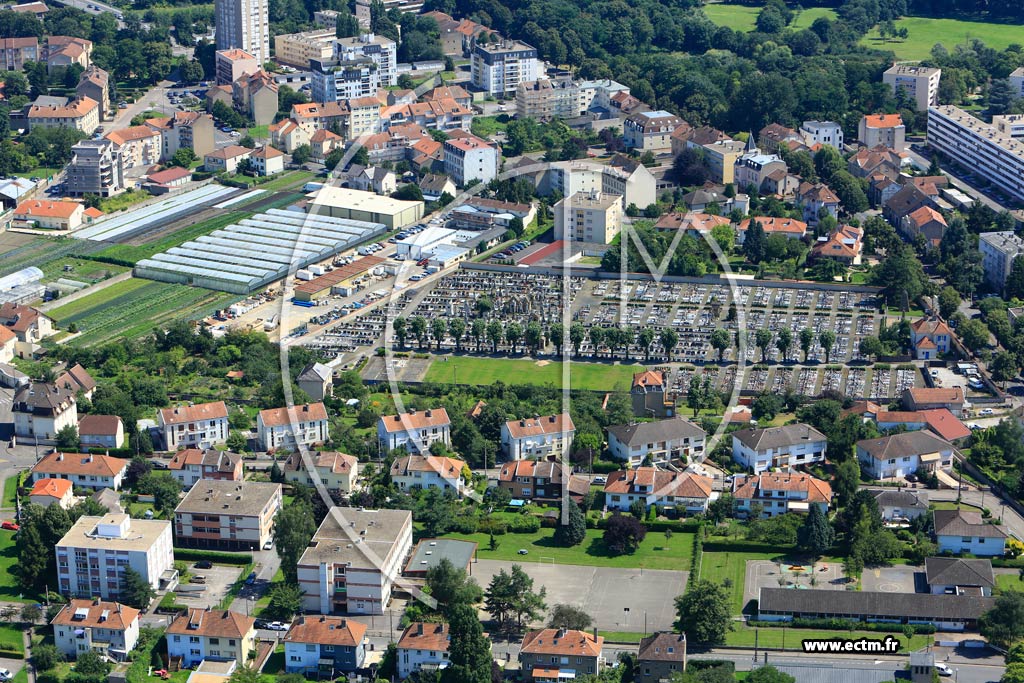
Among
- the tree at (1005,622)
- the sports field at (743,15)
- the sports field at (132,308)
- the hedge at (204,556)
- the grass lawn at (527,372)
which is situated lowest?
the sports field at (132,308)

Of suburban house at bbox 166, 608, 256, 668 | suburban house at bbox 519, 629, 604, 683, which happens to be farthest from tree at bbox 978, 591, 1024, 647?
suburban house at bbox 166, 608, 256, 668

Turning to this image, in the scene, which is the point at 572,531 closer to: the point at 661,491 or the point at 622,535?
the point at 622,535

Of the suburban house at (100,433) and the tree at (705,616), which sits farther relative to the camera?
the suburban house at (100,433)

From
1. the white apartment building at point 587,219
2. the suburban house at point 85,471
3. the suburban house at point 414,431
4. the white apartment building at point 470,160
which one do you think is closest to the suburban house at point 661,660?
the suburban house at point 414,431

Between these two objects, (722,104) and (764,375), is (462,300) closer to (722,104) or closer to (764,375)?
(764,375)

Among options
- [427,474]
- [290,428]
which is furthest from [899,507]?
[290,428]

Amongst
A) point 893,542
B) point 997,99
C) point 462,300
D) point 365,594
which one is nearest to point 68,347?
point 462,300

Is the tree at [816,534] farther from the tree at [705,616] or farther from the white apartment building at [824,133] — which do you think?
the white apartment building at [824,133]
